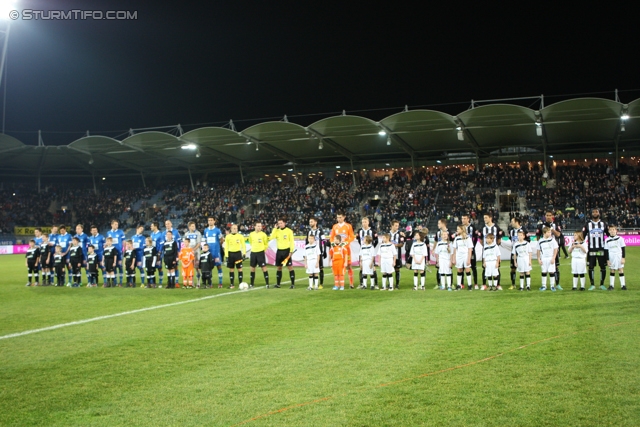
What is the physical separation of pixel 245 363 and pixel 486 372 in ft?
8.91

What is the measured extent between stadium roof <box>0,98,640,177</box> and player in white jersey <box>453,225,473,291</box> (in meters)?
17.5

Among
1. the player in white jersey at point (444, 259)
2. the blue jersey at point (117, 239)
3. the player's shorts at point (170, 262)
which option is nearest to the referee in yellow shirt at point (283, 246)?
the player's shorts at point (170, 262)

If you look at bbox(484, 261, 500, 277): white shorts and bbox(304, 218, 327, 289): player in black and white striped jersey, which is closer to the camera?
bbox(484, 261, 500, 277): white shorts

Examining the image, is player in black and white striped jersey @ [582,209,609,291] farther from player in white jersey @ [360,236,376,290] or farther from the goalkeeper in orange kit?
the goalkeeper in orange kit

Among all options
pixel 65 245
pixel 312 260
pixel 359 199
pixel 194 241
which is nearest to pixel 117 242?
pixel 65 245

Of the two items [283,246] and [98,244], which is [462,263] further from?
[98,244]

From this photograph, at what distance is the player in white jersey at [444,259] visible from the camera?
14164 mm

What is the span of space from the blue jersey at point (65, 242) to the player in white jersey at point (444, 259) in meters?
11.7

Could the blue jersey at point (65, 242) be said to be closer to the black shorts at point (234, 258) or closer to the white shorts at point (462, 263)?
the black shorts at point (234, 258)

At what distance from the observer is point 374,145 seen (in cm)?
3934

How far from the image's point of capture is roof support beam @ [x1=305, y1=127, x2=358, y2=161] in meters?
35.7

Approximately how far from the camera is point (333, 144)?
1523 inches

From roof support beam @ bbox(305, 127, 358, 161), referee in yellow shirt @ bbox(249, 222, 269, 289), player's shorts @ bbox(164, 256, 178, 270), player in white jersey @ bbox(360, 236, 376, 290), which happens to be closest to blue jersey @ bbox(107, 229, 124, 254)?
player's shorts @ bbox(164, 256, 178, 270)

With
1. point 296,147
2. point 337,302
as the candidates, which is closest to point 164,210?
point 296,147
